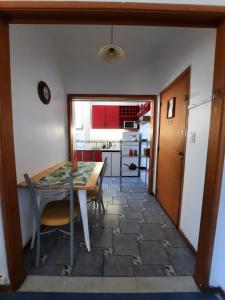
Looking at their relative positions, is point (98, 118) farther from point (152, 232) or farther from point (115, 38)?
point (152, 232)

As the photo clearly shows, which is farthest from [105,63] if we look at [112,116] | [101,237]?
[101,237]

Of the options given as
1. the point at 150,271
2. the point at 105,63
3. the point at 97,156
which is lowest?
the point at 150,271

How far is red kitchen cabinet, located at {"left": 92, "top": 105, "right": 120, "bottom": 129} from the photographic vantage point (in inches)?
208

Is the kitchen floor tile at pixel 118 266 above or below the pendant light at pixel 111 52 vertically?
below

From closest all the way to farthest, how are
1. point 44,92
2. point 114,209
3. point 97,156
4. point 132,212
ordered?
1. point 44,92
2. point 132,212
3. point 114,209
4. point 97,156

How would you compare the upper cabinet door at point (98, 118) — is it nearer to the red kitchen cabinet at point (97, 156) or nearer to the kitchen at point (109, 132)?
the kitchen at point (109, 132)

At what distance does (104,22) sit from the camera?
1093mm

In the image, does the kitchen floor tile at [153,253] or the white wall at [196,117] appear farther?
the kitchen floor tile at [153,253]

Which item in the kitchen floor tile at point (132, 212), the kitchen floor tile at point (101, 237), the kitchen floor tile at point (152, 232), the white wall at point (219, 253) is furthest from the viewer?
the kitchen floor tile at point (132, 212)

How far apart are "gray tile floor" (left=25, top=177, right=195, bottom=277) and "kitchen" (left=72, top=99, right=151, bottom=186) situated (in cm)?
221

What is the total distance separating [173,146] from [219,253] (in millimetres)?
1369

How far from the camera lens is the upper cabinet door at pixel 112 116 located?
5273mm

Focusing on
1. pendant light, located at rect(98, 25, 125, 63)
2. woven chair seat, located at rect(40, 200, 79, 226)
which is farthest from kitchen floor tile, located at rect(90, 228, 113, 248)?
pendant light, located at rect(98, 25, 125, 63)

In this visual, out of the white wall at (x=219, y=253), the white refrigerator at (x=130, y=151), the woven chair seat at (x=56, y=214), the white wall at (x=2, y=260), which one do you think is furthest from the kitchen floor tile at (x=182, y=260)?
the white refrigerator at (x=130, y=151)
